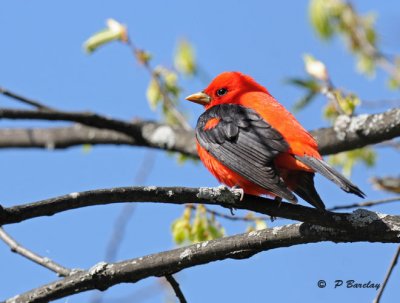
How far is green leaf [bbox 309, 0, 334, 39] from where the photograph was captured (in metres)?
7.23

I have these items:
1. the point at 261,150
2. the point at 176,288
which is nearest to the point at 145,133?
the point at 261,150

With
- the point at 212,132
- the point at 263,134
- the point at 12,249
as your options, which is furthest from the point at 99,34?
the point at 12,249

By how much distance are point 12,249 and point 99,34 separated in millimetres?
2791

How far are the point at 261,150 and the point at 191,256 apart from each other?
1177 mm

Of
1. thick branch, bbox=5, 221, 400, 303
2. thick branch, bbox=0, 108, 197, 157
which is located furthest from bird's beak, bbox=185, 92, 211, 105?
thick branch, bbox=5, 221, 400, 303

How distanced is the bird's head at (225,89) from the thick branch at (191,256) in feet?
7.47

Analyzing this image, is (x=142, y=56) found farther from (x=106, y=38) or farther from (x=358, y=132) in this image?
(x=358, y=132)

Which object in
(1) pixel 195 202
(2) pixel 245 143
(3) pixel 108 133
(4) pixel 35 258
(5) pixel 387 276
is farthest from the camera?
(3) pixel 108 133

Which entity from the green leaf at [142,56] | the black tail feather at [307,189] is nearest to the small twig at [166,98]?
the green leaf at [142,56]

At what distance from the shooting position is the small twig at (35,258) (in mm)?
3836

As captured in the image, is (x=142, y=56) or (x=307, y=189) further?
(x=142, y=56)

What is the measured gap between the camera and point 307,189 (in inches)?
171

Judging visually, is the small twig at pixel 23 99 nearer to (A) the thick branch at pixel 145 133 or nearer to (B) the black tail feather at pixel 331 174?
(A) the thick branch at pixel 145 133

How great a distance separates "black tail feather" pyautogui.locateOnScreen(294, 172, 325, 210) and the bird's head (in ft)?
4.55
